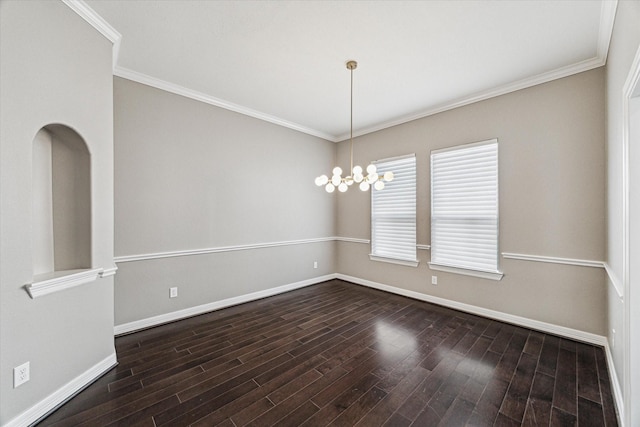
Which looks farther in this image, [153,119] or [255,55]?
[153,119]

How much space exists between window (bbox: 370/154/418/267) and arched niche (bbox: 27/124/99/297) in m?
3.97

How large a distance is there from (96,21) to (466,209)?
4496 millimetres

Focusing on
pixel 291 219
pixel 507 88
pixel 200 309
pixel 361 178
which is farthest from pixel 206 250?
pixel 507 88

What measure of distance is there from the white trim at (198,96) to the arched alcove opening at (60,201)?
126 centimetres

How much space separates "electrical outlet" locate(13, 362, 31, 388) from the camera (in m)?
1.62

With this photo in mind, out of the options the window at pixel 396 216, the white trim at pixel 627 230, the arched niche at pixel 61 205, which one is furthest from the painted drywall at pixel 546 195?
the arched niche at pixel 61 205

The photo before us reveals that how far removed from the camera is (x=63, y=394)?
6.18 feet

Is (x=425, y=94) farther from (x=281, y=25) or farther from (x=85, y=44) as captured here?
(x=85, y=44)

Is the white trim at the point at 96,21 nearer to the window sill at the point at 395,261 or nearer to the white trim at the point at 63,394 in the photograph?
the white trim at the point at 63,394

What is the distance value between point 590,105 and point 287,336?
412 centimetres

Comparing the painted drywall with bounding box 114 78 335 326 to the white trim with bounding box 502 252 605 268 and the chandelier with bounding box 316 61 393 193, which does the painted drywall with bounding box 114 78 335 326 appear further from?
the white trim with bounding box 502 252 605 268

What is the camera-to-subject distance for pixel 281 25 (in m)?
2.27

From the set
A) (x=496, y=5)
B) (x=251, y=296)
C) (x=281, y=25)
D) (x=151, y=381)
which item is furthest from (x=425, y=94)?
(x=151, y=381)

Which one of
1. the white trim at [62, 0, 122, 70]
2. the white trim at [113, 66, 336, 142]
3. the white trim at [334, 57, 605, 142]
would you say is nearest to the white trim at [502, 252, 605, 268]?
the white trim at [334, 57, 605, 142]
